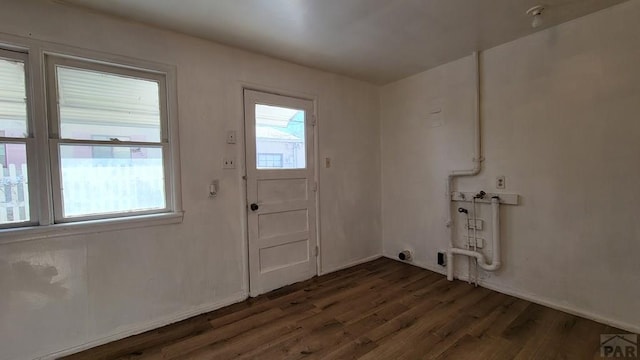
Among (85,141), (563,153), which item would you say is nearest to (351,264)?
(563,153)

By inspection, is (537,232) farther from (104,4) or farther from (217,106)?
(104,4)

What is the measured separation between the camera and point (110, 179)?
217 cm

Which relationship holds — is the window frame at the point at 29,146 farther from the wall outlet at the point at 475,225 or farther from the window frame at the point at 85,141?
the wall outlet at the point at 475,225

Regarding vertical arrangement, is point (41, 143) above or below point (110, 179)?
above

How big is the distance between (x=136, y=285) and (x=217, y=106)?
1.66 metres

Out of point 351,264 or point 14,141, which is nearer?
point 14,141

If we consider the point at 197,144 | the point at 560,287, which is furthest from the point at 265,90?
the point at 560,287

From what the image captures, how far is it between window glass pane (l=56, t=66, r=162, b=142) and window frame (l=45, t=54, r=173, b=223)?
3cm

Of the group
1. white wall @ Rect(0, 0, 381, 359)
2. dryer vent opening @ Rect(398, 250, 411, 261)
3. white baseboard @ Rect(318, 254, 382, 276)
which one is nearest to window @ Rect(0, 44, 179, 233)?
white wall @ Rect(0, 0, 381, 359)

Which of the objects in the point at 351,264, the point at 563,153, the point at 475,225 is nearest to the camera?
the point at 563,153

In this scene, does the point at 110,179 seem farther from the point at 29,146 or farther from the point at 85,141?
the point at 29,146

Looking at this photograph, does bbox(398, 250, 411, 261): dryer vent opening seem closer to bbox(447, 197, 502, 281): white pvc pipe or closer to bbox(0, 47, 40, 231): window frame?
bbox(447, 197, 502, 281): white pvc pipe

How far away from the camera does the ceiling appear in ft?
6.53

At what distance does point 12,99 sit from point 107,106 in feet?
1.66
